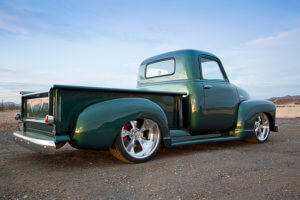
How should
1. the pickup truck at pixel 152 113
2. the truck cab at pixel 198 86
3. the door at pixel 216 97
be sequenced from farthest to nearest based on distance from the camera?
the door at pixel 216 97
the truck cab at pixel 198 86
the pickup truck at pixel 152 113

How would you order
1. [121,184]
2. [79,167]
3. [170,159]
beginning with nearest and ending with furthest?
[121,184] → [79,167] → [170,159]

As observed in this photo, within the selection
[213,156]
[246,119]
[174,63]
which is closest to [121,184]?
[213,156]

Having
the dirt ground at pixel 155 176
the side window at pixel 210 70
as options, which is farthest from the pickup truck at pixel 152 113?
the dirt ground at pixel 155 176

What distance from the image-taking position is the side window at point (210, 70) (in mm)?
5181

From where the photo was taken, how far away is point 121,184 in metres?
2.79

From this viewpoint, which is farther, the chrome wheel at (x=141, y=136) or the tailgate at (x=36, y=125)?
the chrome wheel at (x=141, y=136)

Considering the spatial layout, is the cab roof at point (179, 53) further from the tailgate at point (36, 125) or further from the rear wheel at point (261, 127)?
the tailgate at point (36, 125)

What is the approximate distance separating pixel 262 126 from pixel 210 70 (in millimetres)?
1967

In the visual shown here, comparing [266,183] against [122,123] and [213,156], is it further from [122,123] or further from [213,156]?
[122,123]

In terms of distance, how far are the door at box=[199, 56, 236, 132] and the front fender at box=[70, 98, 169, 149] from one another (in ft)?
5.46

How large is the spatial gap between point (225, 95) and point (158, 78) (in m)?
1.37

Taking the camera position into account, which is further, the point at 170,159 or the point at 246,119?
the point at 246,119

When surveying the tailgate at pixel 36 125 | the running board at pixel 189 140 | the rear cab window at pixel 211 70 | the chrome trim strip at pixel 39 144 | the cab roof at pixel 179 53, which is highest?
the cab roof at pixel 179 53

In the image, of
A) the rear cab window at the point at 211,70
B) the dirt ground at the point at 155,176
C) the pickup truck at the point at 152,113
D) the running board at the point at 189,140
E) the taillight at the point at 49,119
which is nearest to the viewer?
the dirt ground at the point at 155,176
